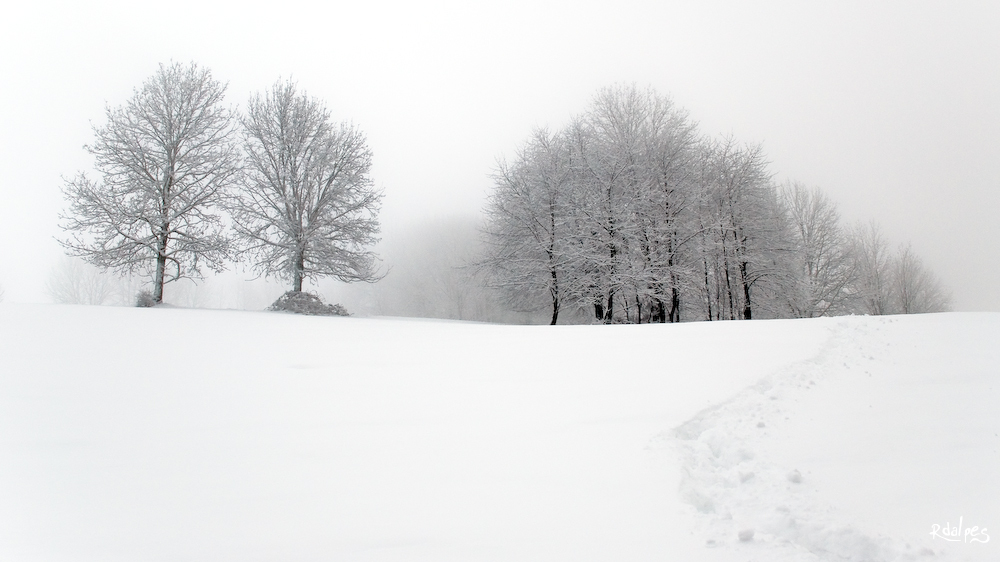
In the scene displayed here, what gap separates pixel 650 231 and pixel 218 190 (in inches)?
667

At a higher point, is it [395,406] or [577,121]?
[577,121]

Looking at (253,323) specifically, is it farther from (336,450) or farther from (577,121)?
(577,121)

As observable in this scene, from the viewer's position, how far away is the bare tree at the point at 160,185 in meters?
12.6

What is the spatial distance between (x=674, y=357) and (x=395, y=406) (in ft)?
11.6

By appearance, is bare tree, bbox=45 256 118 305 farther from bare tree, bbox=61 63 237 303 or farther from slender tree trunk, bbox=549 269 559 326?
slender tree trunk, bbox=549 269 559 326

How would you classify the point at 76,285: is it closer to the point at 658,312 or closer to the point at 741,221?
the point at 658,312

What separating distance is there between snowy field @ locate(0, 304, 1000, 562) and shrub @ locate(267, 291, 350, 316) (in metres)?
8.38

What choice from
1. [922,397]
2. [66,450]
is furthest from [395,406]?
[922,397]

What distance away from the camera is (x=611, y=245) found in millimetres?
16172

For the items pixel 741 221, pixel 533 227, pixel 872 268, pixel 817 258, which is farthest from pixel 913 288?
pixel 533 227

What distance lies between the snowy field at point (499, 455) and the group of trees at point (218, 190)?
33.3ft

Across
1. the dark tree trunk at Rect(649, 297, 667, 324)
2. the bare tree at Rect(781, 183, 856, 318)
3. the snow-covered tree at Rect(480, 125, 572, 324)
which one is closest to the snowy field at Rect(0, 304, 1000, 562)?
the dark tree trunk at Rect(649, 297, 667, 324)

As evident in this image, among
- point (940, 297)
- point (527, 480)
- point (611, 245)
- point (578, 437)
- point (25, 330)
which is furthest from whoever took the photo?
point (940, 297)

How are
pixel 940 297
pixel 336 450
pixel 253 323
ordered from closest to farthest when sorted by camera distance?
pixel 336 450, pixel 253 323, pixel 940 297
